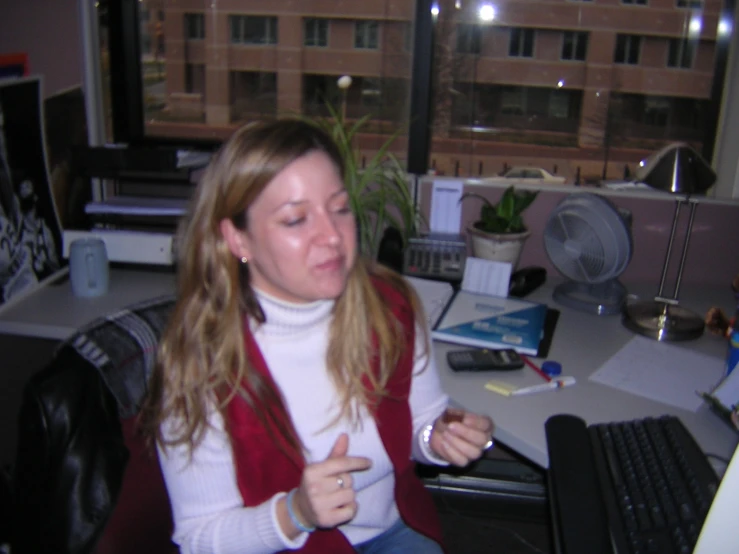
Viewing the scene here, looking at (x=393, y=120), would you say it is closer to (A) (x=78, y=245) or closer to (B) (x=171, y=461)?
(A) (x=78, y=245)

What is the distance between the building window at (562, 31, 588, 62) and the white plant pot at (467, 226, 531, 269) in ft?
5.39

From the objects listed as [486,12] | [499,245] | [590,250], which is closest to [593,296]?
[590,250]

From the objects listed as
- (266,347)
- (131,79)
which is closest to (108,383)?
(266,347)

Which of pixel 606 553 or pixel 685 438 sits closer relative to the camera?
pixel 606 553

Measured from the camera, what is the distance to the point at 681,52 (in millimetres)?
2814

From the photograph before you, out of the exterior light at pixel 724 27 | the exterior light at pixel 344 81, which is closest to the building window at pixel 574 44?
the exterior light at pixel 724 27

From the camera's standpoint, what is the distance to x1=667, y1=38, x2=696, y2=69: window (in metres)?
2.70

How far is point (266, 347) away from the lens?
43.4 inches

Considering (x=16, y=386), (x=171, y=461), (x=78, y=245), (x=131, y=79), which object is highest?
(x=131, y=79)

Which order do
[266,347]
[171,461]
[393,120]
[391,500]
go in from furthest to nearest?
[393,120]
[391,500]
[266,347]
[171,461]

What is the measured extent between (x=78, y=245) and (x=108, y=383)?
3.13 feet

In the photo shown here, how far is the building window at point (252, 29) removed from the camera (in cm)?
304

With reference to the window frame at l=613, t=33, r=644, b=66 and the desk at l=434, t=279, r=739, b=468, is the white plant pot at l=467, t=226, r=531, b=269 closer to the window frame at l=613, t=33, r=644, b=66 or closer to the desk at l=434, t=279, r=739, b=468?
the desk at l=434, t=279, r=739, b=468

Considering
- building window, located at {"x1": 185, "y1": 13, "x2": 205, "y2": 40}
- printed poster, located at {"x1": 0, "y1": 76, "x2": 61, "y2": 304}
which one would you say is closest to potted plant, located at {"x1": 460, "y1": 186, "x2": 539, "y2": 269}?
printed poster, located at {"x1": 0, "y1": 76, "x2": 61, "y2": 304}
